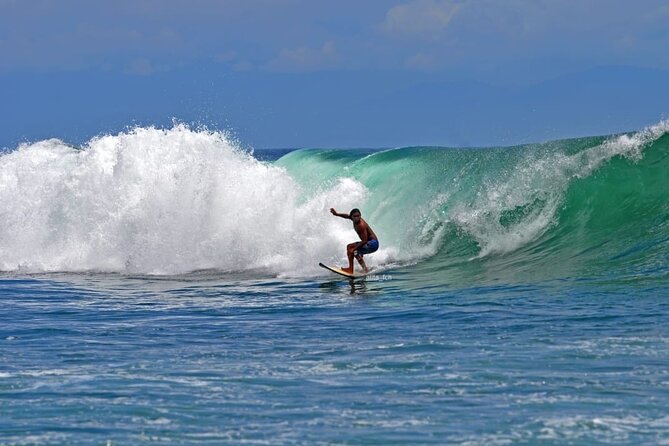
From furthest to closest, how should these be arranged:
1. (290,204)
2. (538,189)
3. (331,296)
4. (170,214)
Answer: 1. (170,214)
2. (290,204)
3. (538,189)
4. (331,296)

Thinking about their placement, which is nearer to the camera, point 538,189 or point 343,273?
point 343,273

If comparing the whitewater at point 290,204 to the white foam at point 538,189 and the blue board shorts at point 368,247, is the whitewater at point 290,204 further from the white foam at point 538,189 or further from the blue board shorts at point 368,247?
the blue board shorts at point 368,247

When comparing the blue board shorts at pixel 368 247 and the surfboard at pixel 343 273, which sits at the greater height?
the blue board shorts at pixel 368 247

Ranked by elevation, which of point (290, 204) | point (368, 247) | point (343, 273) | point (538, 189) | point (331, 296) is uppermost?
point (290, 204)

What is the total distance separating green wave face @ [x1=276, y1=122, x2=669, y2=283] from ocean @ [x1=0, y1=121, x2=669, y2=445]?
0.05 m

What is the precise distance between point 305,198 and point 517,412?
14.9 metres

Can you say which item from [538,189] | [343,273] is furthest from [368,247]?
[538,189]

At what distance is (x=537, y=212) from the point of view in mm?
18000

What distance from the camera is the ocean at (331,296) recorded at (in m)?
7.37

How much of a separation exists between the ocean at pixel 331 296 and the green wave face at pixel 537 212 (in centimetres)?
5

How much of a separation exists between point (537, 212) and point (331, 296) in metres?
5.56

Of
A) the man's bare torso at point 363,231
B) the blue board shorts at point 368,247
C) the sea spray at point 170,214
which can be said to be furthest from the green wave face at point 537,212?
the sea spray at point 170,214

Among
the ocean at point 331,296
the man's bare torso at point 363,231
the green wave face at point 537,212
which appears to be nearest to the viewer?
the ocean at point 331,296

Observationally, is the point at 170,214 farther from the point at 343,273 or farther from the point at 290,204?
the point at 343,273
